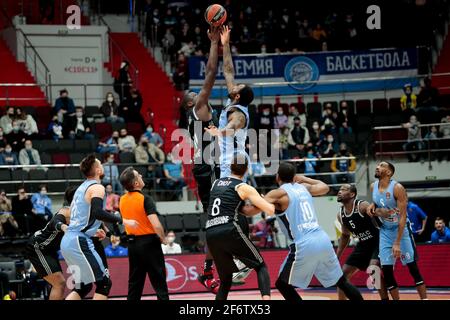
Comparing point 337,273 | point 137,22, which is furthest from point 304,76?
point 337,273

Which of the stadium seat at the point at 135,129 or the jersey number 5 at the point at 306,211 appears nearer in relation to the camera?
the jersey number 5 at the point at 306,211

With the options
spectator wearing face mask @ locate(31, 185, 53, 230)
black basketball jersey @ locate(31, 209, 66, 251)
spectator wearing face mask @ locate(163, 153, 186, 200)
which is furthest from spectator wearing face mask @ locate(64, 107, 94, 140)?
black basketball jersey @ locate(31, 209, 66, 251)

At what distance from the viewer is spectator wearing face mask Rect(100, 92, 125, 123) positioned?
21.4 meters

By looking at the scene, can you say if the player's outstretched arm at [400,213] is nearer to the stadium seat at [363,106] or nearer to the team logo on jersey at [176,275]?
the team logo on jersey at [176,275]

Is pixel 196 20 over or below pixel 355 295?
over

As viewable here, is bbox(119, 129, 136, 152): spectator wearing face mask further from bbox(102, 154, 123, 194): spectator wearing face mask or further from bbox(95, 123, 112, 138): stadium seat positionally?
bbox(102, 154, 123, 194): spectator wearing face mask

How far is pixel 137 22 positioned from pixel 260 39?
3751mm

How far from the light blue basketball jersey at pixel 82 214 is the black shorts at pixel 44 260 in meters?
1.33

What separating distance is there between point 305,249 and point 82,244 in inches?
→ 106

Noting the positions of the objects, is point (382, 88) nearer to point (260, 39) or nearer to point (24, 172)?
point (260, 39)

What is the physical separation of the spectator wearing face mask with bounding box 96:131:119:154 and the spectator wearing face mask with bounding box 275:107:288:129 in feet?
13.0

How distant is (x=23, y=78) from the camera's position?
2345 centimetres

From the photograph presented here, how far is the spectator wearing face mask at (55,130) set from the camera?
20312 millimetres

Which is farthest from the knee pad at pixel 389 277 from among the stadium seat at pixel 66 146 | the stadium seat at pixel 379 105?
the stadium seat at pixel 379 105
